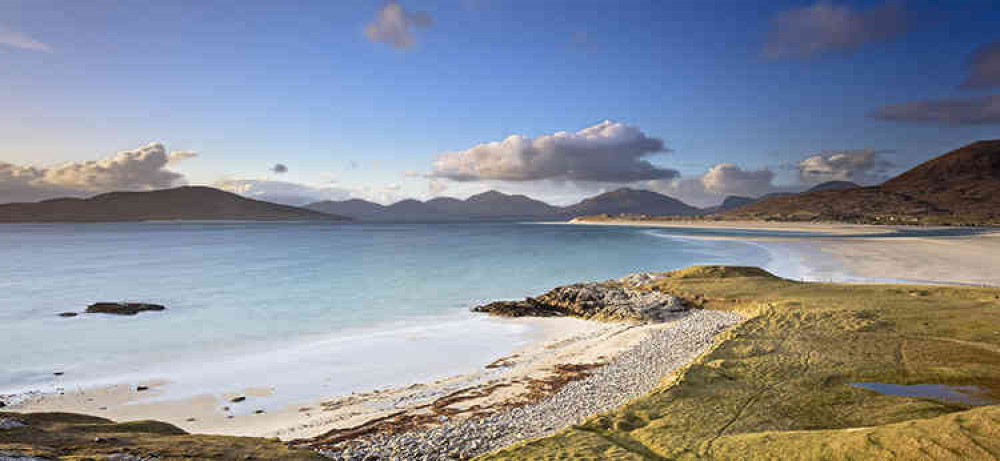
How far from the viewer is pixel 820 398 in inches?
293

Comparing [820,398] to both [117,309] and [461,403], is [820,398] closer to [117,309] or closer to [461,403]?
[461,403]

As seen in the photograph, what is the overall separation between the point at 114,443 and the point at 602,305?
58.8 ft

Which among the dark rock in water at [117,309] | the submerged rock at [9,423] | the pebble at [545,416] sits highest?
the submerged rock at [9,423]

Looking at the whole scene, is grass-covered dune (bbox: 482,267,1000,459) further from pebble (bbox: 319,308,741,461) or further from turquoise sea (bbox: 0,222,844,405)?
turquoise sea (bbox: 0,222,844,405)

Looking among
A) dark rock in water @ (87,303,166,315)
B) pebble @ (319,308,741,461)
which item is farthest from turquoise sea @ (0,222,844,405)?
pebble @ (319,308,741,461)

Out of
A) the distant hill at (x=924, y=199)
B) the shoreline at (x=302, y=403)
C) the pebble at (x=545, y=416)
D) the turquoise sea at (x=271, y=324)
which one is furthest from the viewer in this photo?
the distant hill at (x=924, y=199)

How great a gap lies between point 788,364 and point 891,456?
14.8 ft

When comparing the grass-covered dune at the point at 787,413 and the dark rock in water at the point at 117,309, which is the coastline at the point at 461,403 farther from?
the dark rock in water at the point at 117,309

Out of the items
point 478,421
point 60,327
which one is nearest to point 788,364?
point 478,421

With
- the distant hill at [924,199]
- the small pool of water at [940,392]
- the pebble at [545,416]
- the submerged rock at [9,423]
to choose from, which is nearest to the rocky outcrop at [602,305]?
the pebble at [545,416]

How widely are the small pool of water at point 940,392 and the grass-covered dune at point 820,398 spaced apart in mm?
181

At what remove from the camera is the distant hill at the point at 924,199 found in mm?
127219

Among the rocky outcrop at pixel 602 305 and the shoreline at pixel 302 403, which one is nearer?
the shoreline at pixel 302 403

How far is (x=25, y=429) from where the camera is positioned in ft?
18.1
